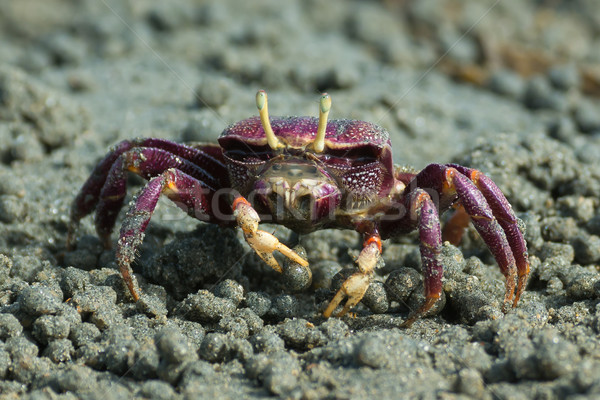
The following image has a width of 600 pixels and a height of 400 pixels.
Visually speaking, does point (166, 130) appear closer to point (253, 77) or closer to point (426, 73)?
point (253, 77)

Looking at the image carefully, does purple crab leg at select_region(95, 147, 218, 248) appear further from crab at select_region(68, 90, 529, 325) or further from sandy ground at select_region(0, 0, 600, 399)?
sandy ground at select_region(0, 0, 600, 399)

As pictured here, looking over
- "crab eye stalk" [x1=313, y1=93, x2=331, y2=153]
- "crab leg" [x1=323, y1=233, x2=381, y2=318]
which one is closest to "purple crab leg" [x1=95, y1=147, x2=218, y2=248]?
"crab eye stalk" [x1=313, y1=93, x2=331, y2=153]

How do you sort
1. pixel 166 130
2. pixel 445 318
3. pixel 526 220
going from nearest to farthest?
pixel 445 318 < pixel 526 220 < pixel 166 130

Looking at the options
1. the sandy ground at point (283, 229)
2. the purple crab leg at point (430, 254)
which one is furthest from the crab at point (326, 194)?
the sandy ground at point (283, 229)

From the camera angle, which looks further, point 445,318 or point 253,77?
point 253,77

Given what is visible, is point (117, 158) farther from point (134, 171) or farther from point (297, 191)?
point (297, 191)

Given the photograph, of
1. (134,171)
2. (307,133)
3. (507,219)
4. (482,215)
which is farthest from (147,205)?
(507,219)

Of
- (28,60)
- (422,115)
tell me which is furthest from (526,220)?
(28,60)
